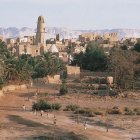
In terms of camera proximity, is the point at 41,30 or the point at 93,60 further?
the point at 41,30

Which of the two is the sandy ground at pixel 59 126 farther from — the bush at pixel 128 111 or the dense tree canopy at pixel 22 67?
the dense tree canopy at pixel 22 67

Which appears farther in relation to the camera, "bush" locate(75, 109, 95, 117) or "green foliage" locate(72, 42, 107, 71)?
"green foliage" locate(72, 42, 107, 71)

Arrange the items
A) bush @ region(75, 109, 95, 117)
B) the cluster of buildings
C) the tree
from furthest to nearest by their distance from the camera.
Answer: the cluster of buildings
the tree
bush @ region(75, 109, 95, 117)

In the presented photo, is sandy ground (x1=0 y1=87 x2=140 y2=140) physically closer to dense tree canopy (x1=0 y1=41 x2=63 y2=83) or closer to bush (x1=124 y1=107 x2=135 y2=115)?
bush (x1=124 y1=107 x2=135 y2=115)

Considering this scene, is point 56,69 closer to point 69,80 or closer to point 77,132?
point 69,80

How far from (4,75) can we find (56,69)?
14234 mm

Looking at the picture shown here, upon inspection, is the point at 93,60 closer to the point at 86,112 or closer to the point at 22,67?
the point at 22,67

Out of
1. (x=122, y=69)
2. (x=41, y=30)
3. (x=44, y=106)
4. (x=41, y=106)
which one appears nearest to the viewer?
(x=41, y=106)

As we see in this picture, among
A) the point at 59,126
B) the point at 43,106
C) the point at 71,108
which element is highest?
the point at 59,126

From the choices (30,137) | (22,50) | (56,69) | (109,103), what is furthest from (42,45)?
(30,137)

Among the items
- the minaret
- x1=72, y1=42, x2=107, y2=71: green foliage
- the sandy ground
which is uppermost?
the minaret

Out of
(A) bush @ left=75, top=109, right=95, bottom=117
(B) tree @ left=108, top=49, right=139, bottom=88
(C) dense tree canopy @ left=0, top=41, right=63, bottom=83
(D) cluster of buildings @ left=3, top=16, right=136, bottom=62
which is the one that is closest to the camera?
(A) bush @ left=75, top=109, right=95, bottom=117

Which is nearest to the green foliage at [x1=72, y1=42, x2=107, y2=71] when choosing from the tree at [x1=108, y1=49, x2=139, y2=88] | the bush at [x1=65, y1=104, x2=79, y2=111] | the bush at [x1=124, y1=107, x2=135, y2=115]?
the tree at [x1=108, y1=49, x2=139, y2=88]

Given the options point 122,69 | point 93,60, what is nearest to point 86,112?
point 122,69
